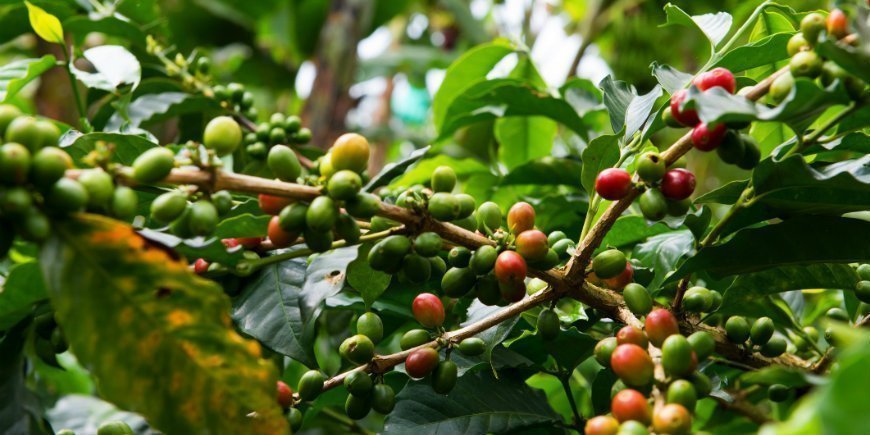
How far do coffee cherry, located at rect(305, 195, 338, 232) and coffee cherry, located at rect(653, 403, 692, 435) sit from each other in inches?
12.4

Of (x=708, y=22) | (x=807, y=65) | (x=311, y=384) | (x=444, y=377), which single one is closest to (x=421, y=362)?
(x=444, y=377)

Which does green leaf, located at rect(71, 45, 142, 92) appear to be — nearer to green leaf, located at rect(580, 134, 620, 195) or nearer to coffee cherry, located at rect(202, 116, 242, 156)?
coffee cherry, located at rect(202, 116, 242, 156)

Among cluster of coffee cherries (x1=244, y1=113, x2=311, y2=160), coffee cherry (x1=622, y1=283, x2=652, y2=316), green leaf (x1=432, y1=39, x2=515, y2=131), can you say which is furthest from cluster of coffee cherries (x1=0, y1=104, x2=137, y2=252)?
green leaf (x1=432, y1=39, x2=515, y2=131)

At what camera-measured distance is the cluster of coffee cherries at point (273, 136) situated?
1373 millimetres

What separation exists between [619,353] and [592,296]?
0.65 ft

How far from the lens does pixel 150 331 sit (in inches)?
25.4

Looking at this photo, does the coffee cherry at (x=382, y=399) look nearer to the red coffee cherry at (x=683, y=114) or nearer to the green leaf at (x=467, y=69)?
the red coffee cherry at (x=683, y=114)

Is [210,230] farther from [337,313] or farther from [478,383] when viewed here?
[337,313]

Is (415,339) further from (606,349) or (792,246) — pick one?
(792,246)

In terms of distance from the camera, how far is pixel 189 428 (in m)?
0.66

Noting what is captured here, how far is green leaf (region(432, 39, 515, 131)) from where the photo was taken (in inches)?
63.3

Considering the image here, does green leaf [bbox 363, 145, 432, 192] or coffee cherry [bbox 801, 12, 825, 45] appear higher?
coffee cherry [bbox 801, 12, 825, 45]

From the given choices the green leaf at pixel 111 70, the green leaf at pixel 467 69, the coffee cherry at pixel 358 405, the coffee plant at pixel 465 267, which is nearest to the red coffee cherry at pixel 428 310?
the coffee plant at pixel 465 267

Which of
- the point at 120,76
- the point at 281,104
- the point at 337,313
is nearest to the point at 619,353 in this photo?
the point at 337,313
